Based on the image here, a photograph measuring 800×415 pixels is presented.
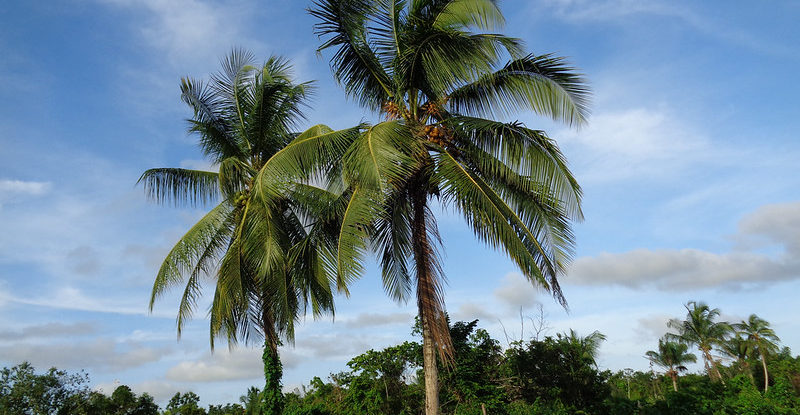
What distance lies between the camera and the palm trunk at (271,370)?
44.4ft

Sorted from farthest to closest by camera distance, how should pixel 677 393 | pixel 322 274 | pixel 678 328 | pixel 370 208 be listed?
pixel 678 328, pixel 677 393, pixel 322 274, pixel 370 208

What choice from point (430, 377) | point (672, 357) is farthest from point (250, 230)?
point (672, 357)

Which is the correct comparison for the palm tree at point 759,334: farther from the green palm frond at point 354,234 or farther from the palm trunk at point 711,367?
the green palm frond at point 354,234

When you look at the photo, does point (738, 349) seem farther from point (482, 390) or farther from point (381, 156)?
point (381, 156)

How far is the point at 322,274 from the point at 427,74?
4.63m

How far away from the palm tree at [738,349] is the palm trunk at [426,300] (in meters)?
43.4

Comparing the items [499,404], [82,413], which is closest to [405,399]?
[499,404]

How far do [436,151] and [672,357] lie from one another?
44.4 m

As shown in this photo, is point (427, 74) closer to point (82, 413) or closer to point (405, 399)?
point (405, 399)

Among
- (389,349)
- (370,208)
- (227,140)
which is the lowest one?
(389,349)

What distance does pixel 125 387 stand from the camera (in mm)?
32781

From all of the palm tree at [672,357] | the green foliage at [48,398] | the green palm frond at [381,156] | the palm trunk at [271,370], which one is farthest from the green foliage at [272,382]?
the palm tree at [672,357]

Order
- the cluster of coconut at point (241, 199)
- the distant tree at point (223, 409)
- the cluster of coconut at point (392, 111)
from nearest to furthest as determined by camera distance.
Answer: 1. the cluster of coconut at point (392, 111)
2. the cluster of coconut at point (241, 199)
3. the distant tree at point (223, 409)

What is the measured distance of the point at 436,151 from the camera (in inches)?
398
